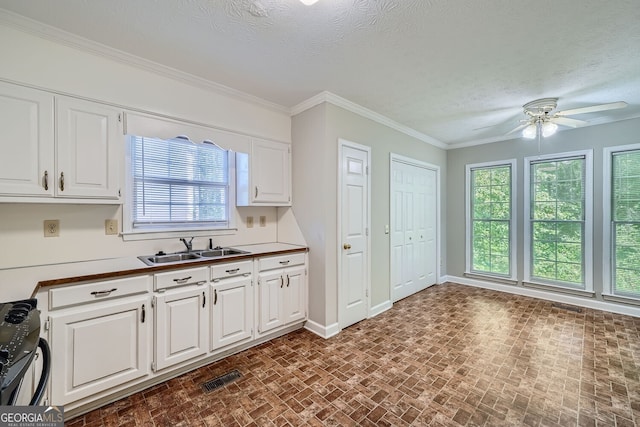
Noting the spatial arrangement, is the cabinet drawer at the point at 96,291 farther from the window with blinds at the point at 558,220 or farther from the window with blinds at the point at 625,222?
the window with blinds at the point at 625,222

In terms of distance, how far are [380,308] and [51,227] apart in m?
3.52

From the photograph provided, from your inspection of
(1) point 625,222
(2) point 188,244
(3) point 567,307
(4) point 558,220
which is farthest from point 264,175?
(1) point 625,222

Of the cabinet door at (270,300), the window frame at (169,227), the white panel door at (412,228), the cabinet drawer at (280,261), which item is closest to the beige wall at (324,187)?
the cabinet drawer at (280,261)

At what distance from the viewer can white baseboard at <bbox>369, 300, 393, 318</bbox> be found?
360cm

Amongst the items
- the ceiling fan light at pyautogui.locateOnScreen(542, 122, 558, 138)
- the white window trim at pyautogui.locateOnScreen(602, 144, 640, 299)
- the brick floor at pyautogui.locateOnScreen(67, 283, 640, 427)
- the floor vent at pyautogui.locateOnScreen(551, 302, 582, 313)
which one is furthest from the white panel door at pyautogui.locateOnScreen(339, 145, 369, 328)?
the white window trim at pyautogui.locateOnScreen(602, 144, 640, 299)

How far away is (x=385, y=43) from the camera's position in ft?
6.89

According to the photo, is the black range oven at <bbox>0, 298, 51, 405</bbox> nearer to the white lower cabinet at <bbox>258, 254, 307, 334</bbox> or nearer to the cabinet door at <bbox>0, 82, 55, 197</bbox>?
the cabinet door at <bbox>0, 82, 55, 197</bbox>

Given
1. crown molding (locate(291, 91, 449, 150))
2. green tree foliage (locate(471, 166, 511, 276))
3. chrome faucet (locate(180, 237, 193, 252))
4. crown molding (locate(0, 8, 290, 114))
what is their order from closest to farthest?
1. crown molding (locate(0, 8, 290, 114))
2. chrome faucet (locate(180, 237, 193, 252))
3. crown molding (locate(291, 91, 449, 150))
4. green tree foliage (locate(471, 166, 511, 276))

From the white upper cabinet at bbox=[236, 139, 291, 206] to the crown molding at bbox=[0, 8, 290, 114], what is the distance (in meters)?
0.59

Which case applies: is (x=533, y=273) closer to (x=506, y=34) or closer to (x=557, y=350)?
(x=557, y=350)

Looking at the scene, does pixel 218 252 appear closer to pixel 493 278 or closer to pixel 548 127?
pixel 548 127

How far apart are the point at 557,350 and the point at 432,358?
4.29 feet

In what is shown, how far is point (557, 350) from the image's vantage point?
2734mm

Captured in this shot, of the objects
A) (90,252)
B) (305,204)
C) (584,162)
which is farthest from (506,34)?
(90,252)
